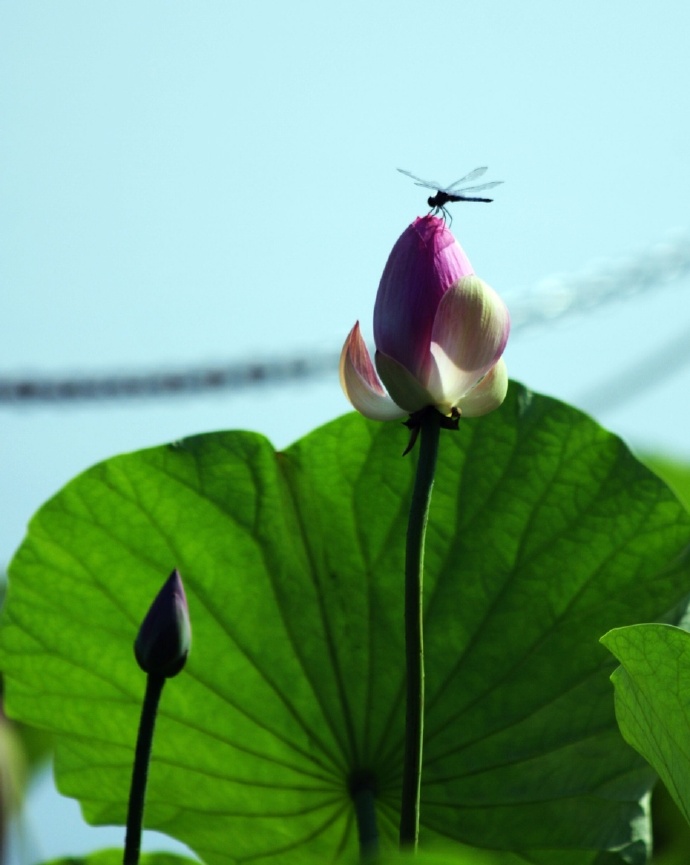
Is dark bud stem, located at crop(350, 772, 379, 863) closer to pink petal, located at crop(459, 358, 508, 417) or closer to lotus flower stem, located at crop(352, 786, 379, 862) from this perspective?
lotus flower stem, located at crop(352, 786, 379, 862)

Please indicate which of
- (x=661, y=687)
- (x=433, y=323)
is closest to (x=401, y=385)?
(x=433, y=323)

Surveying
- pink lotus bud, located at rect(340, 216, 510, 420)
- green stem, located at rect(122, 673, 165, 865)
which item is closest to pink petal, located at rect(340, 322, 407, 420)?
pink lotus bud, located at rect(340, 216, 510, 420)

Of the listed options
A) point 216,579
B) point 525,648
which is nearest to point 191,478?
point 216,579

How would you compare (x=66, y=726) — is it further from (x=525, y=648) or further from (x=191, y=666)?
(x=525, y=648)

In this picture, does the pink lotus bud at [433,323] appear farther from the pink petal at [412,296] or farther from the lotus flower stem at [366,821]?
the lotus flower stem at [366,821]

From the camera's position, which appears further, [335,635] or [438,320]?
[335,635]

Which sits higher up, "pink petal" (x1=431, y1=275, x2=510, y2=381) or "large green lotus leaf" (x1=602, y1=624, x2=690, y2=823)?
"pink petal" (x1=431, y1=275, x2=510, y2=381)

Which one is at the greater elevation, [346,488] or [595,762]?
[346,488]

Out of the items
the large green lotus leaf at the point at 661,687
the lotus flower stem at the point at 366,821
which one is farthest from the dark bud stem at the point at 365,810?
the large green lotus leaf at the point at 661,687
